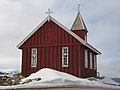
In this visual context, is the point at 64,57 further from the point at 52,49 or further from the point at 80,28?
the point at 80,28

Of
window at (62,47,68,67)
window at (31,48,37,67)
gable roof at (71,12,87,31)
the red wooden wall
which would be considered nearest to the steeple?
gable roof at (71,12,87,31)

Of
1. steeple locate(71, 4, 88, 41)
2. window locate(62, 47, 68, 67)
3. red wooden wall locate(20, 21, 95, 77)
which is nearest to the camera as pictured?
red wooden wall locate(20, 21, 95, 77)

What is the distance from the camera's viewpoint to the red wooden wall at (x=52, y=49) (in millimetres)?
26719

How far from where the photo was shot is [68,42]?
89.2 ft

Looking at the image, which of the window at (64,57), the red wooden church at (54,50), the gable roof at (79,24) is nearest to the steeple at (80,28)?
the gable roof at (79,24)

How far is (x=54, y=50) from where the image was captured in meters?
27.6

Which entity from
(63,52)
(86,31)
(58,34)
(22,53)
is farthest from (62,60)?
(86,31)

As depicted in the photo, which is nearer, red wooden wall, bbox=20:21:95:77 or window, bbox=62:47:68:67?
red wooden wall, bbox=20:21:95:77

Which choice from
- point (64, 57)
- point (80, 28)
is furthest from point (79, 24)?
point (64, 57)

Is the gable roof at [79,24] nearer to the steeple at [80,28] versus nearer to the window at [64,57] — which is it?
the steeple at [80,28]

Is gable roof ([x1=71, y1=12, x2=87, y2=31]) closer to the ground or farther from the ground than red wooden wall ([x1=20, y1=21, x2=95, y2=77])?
farther from the ground

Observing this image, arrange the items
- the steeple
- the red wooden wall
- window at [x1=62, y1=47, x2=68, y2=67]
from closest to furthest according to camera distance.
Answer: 1. the red wooden wall
2. window at [x1=62, y1=47, x2=68, y2=67]
3. the steeple

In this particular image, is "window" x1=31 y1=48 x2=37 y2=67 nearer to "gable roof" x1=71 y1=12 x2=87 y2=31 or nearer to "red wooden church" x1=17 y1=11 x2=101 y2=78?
"red wooden church" x1=17 y1=11 x2=101 y2=78

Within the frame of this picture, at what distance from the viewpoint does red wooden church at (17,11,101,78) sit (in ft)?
87.9
